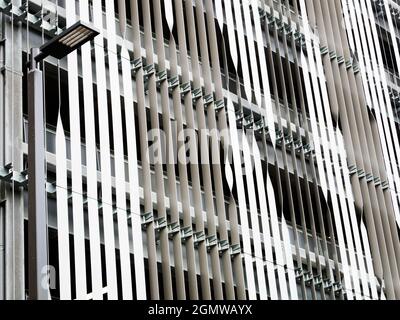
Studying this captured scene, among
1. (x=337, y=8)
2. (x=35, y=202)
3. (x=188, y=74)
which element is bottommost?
(x=35, y=202)

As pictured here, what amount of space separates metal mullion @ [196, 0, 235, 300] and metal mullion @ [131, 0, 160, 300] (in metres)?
2.28

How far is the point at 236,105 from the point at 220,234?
5342 mm

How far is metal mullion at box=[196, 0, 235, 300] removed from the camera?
87.0 ft

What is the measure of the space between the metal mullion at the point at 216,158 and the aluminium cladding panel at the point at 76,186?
4498 millimetres

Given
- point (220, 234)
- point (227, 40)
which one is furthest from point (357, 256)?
point (227, 40)

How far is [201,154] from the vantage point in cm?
2766

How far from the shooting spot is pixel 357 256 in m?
30.5

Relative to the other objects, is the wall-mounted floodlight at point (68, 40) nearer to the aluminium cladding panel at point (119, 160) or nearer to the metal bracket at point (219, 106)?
the aluminium cladding panel at point (119, 160)

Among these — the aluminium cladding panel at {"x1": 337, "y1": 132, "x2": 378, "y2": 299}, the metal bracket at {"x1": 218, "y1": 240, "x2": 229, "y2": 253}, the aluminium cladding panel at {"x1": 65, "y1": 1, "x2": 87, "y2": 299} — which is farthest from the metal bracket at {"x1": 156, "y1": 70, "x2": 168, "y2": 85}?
the aluminium cladding panel at {"x1": 337, "y1": 132, "x2": 378, "y2": 299}

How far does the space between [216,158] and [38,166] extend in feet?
42.2

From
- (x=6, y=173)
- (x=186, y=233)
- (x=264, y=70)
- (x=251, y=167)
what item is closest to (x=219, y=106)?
(x=251, y=167)

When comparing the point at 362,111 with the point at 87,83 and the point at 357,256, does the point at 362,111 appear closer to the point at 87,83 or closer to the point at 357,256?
the point at 357,256

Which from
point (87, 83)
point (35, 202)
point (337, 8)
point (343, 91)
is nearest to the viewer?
point (35, 202)

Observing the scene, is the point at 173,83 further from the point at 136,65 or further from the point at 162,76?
the point at 136,65
